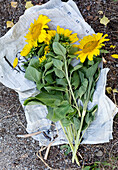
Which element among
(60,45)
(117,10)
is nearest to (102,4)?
(117,10)

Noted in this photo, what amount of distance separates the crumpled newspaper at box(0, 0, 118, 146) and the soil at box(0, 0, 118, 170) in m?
0.09

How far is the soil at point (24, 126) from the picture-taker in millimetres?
1057

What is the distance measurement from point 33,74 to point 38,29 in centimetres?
23

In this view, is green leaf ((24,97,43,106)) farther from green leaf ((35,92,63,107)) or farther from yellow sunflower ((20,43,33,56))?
yellow sunflower ((20,43,33,56))

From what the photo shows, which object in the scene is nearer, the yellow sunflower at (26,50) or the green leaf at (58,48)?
the green leaf at (58,48)

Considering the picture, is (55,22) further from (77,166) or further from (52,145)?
(77,166)

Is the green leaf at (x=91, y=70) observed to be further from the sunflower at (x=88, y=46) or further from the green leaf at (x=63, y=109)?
the green leaf at (x=63, y=109)

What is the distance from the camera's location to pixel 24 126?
3.85ft

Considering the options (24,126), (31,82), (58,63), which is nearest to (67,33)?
(58,63)

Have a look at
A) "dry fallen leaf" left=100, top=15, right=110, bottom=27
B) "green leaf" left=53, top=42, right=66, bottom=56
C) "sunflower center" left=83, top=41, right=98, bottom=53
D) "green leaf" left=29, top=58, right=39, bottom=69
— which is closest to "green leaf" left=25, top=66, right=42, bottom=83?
"green leaf" left=29, top=58, right=39, bottom=69

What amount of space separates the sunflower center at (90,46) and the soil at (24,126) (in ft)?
0.63

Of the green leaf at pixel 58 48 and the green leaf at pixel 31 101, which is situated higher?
the green leaf at pixel 58 48

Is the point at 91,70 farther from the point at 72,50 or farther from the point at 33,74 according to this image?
the point at 33,74

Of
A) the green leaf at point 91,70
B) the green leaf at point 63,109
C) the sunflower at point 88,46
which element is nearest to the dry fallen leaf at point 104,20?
the sunflower at point 88,46
